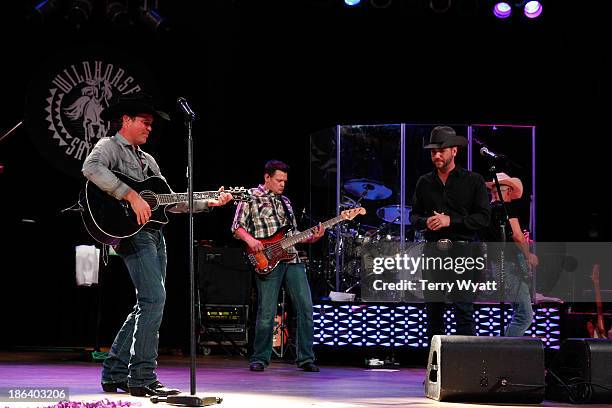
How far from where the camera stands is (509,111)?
11.5m

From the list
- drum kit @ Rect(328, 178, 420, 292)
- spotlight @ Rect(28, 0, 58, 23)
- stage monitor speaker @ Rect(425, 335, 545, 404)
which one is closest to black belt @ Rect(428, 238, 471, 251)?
stage monitor speaker @ Rect(425, 335, 545, 404)

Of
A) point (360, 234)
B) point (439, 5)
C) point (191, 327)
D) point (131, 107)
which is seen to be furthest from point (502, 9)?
point (191, 327)

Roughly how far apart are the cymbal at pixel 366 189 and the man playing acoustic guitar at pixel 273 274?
214cm

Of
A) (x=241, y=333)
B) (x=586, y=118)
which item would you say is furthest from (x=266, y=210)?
(x=586, y=118)

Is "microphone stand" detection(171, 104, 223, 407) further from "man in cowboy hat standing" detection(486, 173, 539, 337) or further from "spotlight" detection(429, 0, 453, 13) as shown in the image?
"spotlight" detection(429, 0, 453, 13)

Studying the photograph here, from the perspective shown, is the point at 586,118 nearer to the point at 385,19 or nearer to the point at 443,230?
the point at 385,19

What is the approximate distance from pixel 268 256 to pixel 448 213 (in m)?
1.92

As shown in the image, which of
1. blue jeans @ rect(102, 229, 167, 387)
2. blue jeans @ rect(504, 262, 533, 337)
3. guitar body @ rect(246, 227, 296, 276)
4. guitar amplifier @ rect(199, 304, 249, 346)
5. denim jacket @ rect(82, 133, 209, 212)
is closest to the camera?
denim jacket @ rect(82, 133, 209, 212)

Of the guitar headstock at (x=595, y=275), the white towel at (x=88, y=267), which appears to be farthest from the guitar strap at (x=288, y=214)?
the guitar headstock at (x=595, y=275)

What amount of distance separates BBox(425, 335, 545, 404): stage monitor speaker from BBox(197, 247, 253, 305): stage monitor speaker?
4.65 metres

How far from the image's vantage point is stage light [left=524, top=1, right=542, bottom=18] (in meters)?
10.1

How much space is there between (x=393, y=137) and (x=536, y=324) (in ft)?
8.43

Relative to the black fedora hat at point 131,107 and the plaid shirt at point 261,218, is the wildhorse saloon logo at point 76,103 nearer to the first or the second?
the plaid shirt at point 261,218

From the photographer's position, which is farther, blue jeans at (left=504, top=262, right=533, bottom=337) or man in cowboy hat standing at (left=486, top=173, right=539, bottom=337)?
blue jeans at (left=504, top=262, right=533, bottom=337)
